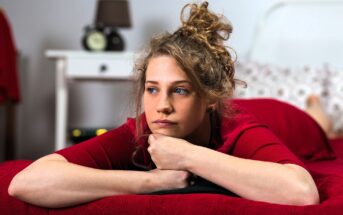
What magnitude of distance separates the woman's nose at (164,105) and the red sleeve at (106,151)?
0.21 metres

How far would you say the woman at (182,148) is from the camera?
3.60 ft

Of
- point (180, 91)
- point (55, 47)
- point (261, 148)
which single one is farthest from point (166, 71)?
point (55, 47)

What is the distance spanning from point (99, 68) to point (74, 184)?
1824 mm

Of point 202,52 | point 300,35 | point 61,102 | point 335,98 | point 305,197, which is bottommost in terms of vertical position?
point 61,102

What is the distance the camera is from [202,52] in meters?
1.23

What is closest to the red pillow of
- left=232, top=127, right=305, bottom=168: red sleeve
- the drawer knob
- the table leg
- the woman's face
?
left=232, top=127, right=305, bottom=168: red sleeve

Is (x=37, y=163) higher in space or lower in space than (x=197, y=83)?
lower

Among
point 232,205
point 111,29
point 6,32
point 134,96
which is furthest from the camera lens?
point 111,29

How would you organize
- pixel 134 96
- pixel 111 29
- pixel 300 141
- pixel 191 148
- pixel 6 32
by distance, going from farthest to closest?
pixel 111 29 → pixel 6 32 → pixel 300 141 → pixel 134 96 → pixel 191 148

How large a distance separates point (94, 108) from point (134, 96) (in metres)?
2.07

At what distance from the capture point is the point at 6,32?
9.39 feet

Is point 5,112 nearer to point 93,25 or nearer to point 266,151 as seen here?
point 93,25

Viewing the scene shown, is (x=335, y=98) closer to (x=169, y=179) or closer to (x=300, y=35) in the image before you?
(x=300, y=35)

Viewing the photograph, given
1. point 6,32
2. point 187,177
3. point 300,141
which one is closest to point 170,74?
point 187,177
